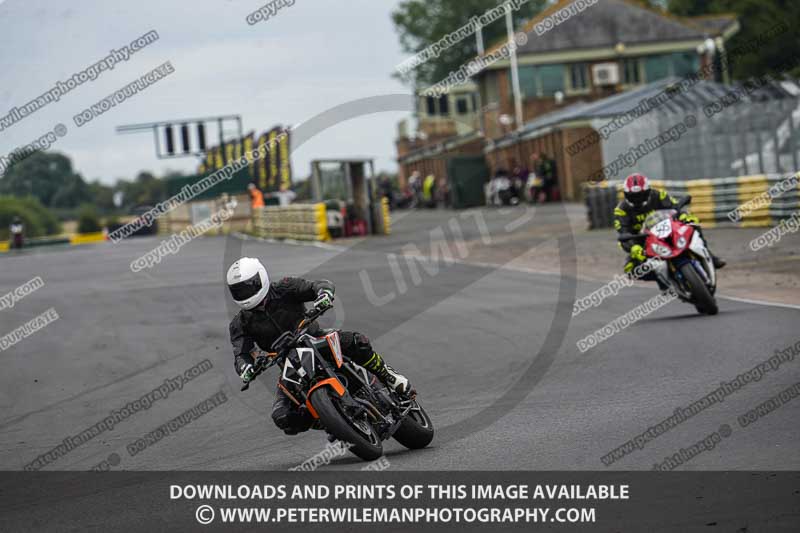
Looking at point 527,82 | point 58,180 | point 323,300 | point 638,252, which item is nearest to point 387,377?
point 323,300

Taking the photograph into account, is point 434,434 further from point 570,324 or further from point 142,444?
point 570,324

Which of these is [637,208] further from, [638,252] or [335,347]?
[335,347]

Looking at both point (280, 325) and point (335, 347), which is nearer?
point (335, 347)

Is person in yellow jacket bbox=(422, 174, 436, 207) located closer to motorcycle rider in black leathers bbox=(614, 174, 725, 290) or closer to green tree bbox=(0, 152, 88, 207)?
green tree bbox=(0, 152, 88, 207)

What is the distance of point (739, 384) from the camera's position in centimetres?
937

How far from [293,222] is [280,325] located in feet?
104

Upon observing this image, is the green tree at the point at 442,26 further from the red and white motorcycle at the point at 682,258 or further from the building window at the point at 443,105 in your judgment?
the red and white motorcycle at the point at 682,258

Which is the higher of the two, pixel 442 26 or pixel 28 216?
pixel 442 26

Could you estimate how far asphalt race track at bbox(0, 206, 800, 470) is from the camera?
7.82 meters

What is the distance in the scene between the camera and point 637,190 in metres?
14.4

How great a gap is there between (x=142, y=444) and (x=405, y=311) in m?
8.13

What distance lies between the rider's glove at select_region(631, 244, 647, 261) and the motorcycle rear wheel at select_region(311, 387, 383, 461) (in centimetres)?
730

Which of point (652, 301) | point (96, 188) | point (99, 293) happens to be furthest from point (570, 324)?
point (96, 188)

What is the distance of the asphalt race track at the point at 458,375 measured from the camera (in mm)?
7816
